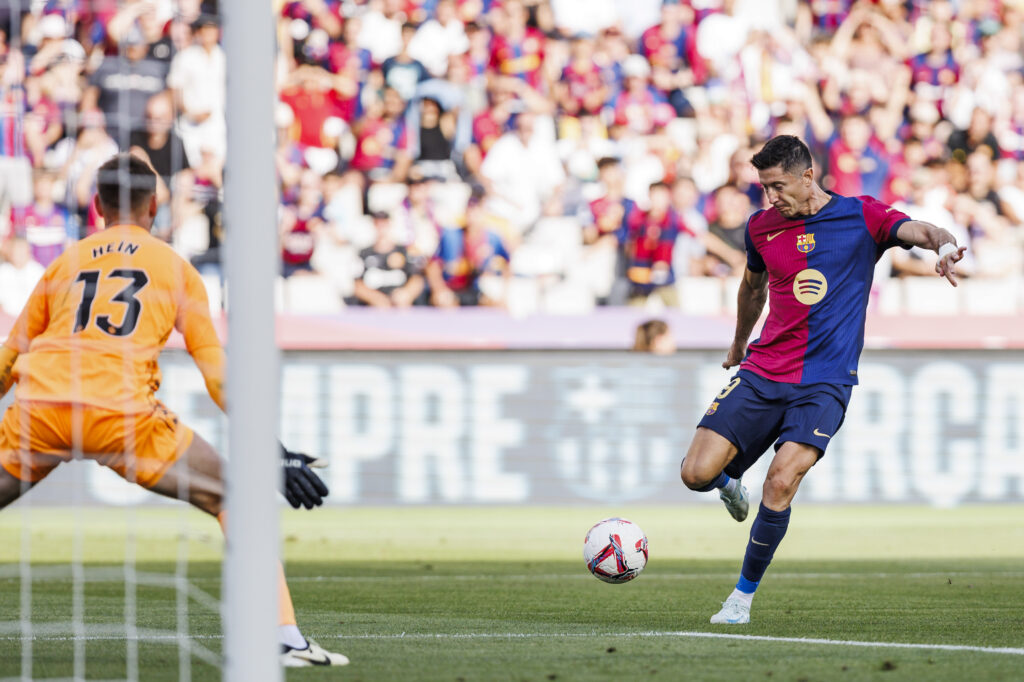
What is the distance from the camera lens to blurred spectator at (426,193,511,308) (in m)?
16.1

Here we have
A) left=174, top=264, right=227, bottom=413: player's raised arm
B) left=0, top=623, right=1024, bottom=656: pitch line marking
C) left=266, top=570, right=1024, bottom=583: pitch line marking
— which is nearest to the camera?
left=174, top=264, right=227, bottom=413: player's raised arm

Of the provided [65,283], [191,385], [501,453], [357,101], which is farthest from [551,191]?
[65,283]

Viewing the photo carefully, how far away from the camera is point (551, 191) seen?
1722 centimetres

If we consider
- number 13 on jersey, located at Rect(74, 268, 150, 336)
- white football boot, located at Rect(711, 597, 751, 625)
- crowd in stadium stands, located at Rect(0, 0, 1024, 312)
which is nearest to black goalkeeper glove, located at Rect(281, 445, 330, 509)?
number 13 on jersey, located at Rect(74, 268, 150, 336)

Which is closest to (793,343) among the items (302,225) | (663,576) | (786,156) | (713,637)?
(786,156)

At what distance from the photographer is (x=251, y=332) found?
437 centimetres

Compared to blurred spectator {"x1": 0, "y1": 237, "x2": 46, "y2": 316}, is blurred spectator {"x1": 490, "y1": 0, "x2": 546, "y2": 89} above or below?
above

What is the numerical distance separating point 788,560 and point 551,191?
7.63m

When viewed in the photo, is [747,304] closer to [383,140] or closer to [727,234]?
[727,234]

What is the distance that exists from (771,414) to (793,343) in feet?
1.19

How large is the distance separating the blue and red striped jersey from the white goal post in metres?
3.56

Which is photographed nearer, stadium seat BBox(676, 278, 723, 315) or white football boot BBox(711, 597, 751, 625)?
white football boot BBox(711, 597, 751, 625)

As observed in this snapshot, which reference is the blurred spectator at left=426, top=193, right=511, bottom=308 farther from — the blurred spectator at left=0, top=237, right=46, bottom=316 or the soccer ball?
the soccer ball

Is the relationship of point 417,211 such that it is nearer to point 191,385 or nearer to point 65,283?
point 191,385
